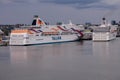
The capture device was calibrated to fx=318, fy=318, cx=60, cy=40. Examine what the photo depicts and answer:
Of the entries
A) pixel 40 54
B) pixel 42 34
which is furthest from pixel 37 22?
pixel 40 54

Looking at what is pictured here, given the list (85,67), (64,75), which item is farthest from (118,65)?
(64,75)

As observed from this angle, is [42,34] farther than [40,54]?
Yes

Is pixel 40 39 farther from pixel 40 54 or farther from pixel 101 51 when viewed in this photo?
pixel 40 54

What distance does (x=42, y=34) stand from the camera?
2350 cm

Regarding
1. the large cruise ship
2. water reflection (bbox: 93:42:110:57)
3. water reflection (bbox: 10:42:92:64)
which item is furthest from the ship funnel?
water reflection (bbox: 10:42:92:64)

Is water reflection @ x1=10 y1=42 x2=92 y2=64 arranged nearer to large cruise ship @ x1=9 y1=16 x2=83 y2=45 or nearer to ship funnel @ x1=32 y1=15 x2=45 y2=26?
large cruise ship @ x1=9 y1=16 x2=83 y2=45

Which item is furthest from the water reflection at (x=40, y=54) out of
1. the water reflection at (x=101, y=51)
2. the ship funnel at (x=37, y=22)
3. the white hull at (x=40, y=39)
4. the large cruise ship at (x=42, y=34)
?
the ship funnel at (x=37, y=22)

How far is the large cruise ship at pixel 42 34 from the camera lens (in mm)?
20906

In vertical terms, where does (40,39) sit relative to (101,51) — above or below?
above

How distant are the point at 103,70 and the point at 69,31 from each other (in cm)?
1776

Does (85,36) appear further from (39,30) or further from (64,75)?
A: (64,75)

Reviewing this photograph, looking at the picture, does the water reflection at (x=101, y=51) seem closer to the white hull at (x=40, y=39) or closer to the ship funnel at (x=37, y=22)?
the white hull at (x=40, y=39)

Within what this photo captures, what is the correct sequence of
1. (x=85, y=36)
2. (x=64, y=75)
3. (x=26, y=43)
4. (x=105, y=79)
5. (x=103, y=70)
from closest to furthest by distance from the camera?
(x=105, y=79) → (x=64, y=75) → (x=103, y=70) → (x=26, y=43) → (x=85, y=36)

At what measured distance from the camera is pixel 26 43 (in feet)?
67.6
